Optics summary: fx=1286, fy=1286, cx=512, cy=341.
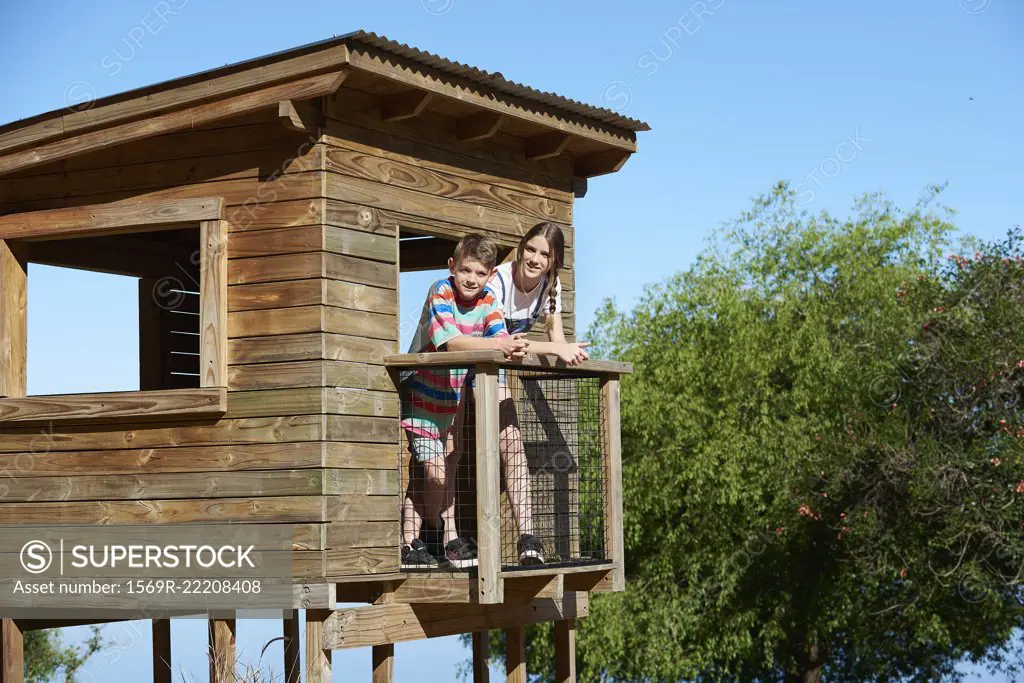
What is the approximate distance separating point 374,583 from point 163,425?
1704 mm

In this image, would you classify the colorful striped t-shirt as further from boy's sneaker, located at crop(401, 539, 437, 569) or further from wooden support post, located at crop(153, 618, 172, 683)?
wooden support post, located at crop(153, 618, 172, 683)

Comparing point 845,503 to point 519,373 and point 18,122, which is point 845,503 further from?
point 18,122

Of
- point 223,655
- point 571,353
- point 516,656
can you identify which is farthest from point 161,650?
point 571,353

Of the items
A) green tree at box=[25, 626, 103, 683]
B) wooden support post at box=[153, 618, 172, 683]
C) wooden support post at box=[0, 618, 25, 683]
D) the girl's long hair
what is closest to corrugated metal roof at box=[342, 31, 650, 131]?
the girl's long hair

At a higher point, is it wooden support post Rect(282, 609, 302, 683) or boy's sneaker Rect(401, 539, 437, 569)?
boy's sneaker Rect(401, 539, 437, 569)

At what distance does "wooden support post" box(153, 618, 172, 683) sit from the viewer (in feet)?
39.5

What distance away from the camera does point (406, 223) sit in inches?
334

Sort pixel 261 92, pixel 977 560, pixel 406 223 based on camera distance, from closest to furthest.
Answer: pixel 261 92 → pixel 406 223 → pixel 977 560

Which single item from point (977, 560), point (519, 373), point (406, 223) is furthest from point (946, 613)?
point (406, 223)

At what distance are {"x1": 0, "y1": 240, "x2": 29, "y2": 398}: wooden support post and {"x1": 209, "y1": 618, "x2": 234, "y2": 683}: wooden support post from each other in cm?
216

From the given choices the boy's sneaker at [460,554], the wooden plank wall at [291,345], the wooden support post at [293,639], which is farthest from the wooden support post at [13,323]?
the boy's sneaker at [460,554]

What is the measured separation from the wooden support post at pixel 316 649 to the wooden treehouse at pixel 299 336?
1 cm

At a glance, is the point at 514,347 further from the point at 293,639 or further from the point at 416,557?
the point at 293,639

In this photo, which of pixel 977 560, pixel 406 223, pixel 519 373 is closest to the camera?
pixel 406 223
